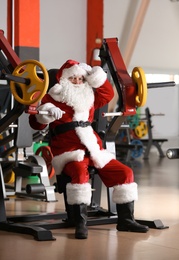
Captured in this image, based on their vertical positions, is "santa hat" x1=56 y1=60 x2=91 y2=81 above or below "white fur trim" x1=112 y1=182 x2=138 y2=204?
above

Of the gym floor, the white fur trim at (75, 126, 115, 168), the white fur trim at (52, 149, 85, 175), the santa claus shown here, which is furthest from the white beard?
the gym floor

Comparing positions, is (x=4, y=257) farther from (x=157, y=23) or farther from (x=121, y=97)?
(x=157, y=23)

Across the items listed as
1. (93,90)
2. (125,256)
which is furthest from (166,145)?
(125,256)

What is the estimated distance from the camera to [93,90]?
4.64m

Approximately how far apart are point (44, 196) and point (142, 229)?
80.9 inches

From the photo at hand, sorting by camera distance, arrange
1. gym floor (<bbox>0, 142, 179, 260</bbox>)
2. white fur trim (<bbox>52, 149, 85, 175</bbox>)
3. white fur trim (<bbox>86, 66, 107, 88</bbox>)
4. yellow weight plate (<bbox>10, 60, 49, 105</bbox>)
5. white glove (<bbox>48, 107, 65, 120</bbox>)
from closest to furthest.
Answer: gym floor (<bbox>0, 142, 179, 260</bbox>), yellow weight plate (<bbox>10, 60, 49, 105</bbox>), white glove (<bbox>48, 107, 65, 120</bbox>), white fur trim (<bbox>52, 149, 85, 175</bbox>), white fur trim (<bbox>86, 66, 107, 88</bbox>)

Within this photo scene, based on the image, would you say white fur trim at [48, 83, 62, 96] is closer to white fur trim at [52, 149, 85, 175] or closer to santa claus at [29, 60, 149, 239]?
santa claus at [29, 60, 149, 239]

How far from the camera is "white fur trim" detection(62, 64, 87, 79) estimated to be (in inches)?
177

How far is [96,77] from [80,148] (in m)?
0.54

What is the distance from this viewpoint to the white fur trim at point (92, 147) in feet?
14.3

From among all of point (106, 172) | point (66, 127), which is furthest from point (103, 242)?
point (66, 127)

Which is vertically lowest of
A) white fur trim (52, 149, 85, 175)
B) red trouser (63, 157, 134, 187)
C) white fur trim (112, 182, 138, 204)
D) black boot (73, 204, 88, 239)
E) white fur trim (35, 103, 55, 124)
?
black boot (73, 204, 88, 239)

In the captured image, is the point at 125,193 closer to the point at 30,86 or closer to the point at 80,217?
the point at 80,217

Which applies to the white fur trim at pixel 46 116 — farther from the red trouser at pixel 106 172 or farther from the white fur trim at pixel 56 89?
the red trouser at pixel 106 172
